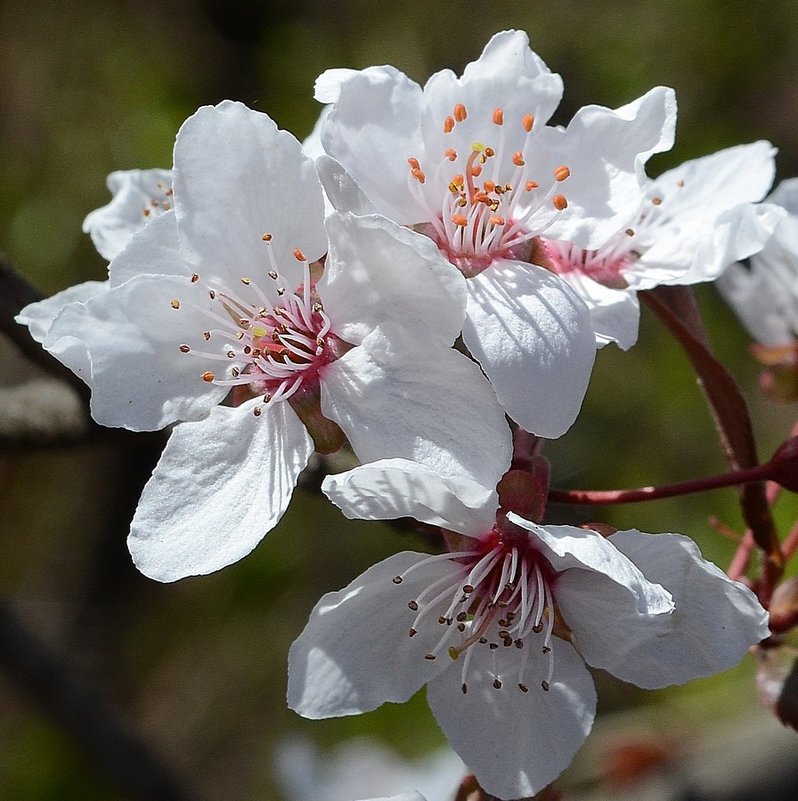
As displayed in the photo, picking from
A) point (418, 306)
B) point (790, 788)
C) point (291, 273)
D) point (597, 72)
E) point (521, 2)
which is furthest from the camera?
point (521, 2)

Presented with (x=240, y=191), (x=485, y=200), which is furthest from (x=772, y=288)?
(x=240, y=191)

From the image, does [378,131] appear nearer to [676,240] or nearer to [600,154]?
[600,154]

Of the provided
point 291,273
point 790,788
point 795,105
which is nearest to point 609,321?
point 291,273

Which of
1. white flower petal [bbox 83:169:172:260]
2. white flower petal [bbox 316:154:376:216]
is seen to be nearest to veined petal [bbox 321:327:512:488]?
white flower petal [bbox 316:154:376:216]

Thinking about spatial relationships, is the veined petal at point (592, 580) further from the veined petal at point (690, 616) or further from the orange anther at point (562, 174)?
the orange anther at point (562, 174)

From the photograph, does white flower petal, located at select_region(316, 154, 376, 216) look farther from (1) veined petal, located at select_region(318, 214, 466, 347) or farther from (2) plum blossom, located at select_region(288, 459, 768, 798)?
(2) plum blossom, located at select_region(288, 459, 768, 798)

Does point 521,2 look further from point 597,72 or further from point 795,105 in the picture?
point 795,105
